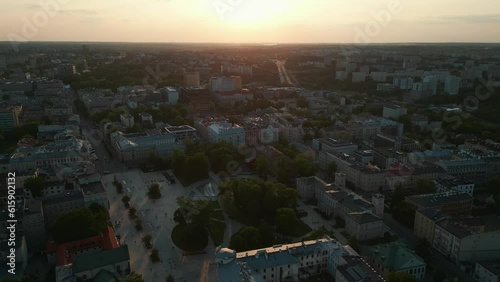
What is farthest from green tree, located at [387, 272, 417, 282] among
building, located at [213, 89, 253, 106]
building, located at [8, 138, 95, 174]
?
building, located at [213, 89, 253, 106]

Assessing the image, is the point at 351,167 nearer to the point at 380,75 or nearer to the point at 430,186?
the point at 430,186

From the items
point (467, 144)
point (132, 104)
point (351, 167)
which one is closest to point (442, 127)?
point (467, 144)

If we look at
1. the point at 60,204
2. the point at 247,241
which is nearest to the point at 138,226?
the point at 60,204

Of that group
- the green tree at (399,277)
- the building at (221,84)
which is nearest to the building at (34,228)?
the green tree at (399,277)

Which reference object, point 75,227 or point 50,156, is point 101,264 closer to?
point 75,227

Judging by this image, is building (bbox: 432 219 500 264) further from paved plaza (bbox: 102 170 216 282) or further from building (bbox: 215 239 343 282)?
paved plaza (bbox: 102 170 216 282)

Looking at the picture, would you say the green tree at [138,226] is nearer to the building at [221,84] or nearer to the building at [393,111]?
the building at [393,111]

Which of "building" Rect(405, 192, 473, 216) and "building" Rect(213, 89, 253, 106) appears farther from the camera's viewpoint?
"building" Rect(213, 89, 253, 106)
